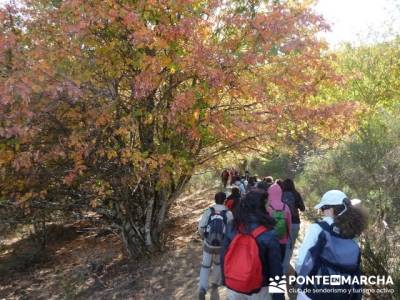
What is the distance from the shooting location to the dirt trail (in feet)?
27.0

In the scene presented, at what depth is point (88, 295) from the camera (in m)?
8.68

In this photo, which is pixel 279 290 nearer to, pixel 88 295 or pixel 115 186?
pixel 115 186

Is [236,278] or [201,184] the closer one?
[236,278]

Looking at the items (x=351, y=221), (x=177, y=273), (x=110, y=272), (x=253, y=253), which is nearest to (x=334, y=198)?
(x=351, y=221)

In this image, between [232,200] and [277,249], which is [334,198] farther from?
[232,200]

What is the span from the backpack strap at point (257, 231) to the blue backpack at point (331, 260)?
0.55 metres

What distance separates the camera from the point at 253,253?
12.7 ft

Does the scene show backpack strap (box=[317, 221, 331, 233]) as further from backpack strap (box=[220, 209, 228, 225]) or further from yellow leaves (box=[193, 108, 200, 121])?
yellow leaves (box=[193, 108, 200, 121])

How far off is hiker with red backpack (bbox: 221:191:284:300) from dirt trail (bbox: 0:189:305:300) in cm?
307

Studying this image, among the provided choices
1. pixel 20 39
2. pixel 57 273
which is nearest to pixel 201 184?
pixel 57 273

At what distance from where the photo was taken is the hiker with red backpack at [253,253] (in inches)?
153

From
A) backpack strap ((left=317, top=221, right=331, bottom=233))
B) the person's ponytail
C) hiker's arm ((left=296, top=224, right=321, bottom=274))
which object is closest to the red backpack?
hiker's arm ((left=296, top=224, right=321, bottom=274))

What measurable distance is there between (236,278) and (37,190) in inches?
225

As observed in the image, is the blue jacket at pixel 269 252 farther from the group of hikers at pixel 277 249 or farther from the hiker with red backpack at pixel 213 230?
the hiker with red backpack at pixel 213 230
